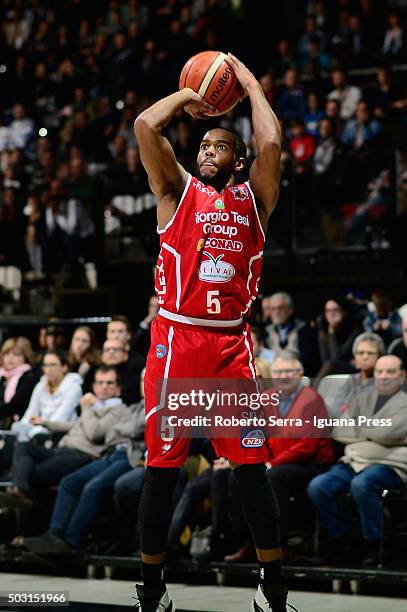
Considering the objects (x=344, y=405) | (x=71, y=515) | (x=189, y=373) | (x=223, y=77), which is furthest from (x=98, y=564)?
(x=223, y=77)

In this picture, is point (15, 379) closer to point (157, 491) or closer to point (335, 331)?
point (335, 331)

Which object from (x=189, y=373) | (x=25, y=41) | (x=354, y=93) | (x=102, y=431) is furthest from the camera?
(x=25, y=41)

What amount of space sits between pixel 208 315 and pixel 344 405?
2.76m

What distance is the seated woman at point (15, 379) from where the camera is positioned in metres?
9.90

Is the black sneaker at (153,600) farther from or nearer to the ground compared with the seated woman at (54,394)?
nearer to the ground

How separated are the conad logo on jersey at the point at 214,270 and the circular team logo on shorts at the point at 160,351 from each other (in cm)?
35

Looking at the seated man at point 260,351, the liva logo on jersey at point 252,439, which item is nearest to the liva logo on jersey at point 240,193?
the liva logo on jersey at point 252,439

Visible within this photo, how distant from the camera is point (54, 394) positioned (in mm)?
9523

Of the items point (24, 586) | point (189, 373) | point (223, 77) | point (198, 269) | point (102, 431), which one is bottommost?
point (24, 586)

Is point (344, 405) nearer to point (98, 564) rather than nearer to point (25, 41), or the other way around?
point (98, 564)

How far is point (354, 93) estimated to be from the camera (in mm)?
13109

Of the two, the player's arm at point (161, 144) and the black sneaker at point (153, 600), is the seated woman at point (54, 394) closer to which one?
the black sneaker at point (153, 600)

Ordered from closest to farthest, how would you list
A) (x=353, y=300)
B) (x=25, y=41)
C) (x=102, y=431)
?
(x=102, y=431) → (x=353, y=300) → (x=25, y=41)

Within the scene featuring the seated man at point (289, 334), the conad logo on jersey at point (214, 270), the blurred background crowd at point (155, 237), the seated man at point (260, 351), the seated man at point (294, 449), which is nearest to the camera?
the conad logo on jersey at point (214, 270)
